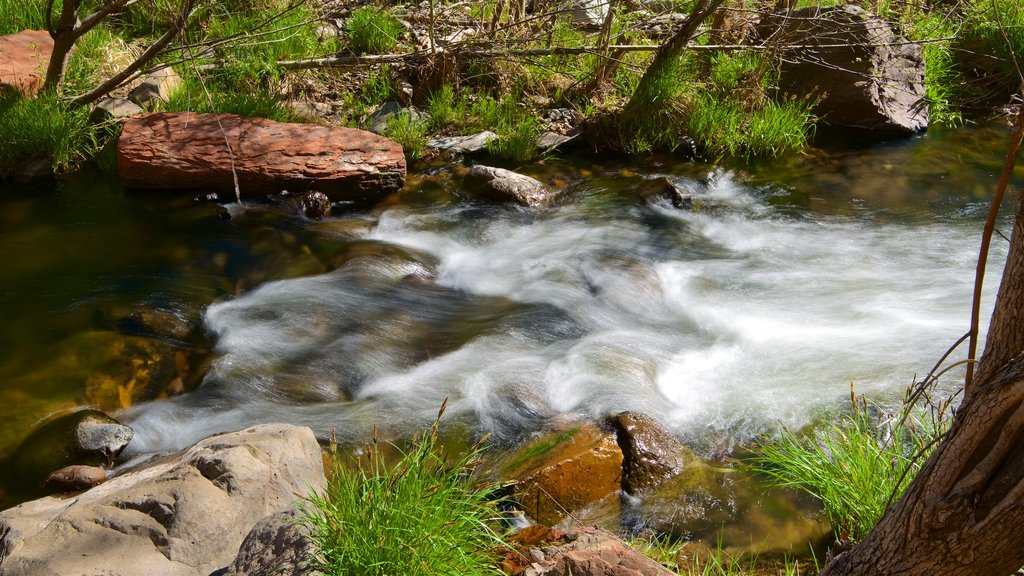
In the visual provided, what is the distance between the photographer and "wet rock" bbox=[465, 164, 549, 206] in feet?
21.5

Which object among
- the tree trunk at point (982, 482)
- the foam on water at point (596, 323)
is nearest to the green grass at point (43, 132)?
the foam on water at point (596, 323)

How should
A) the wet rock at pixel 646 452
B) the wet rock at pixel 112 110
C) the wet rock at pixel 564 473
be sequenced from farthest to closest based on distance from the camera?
the wet rock at pixel 112 110, the wet rock at pixel 646 452, the wet rock at pixel 564 473

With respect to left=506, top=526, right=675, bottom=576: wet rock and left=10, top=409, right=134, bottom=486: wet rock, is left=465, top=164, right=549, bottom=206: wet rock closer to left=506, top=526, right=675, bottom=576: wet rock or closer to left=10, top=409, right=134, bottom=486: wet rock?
left=10, top=409, right=134, bottom=486: wet rock

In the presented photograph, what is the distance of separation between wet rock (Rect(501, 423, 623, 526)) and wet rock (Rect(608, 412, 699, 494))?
0.06 meters

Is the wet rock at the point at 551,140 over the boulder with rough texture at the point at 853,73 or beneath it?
beneath

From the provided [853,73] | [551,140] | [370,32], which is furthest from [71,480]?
[853,73]

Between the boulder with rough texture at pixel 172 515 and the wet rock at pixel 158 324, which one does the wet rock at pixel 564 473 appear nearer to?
the boulder with rough texture at pixel 172 515

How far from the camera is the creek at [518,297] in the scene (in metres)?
4.11

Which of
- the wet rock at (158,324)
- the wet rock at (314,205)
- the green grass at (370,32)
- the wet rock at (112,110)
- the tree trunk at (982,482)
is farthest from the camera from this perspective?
the green grass at (370,32)

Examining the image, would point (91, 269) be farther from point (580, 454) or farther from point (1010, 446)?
point (1010, 446)

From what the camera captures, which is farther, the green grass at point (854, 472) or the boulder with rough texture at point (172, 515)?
the green grass at point (854, 472)

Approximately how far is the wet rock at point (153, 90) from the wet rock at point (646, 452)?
5015 millimetres

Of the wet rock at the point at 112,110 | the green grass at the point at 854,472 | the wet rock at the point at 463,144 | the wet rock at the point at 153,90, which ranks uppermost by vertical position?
the wet rock at the point at 153,90

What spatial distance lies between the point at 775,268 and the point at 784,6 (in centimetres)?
358
